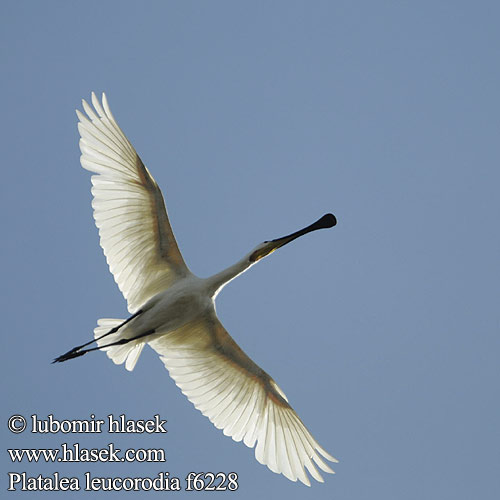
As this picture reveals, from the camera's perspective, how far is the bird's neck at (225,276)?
1242 cm

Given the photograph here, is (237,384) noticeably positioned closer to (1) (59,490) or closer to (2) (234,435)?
(2) (234,435)

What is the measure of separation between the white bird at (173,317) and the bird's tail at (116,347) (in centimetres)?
1

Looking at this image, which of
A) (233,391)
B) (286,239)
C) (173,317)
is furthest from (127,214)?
(233,391)

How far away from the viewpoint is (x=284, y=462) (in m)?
12.9

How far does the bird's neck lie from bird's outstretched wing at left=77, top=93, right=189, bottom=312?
614 millimetres

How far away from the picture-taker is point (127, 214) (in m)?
12.7

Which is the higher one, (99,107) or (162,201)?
(99,107)

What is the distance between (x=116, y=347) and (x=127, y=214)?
5.75 ft

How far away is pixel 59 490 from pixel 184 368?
230cm

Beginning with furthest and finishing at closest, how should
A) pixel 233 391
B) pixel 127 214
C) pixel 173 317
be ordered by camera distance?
pixel 233 391 → pixel 127 214 → pixel 173 317

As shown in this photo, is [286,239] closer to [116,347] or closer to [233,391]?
[233,391]

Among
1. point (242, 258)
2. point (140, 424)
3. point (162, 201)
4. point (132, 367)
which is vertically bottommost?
point (140, 424)

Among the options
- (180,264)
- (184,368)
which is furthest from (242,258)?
(184,368)

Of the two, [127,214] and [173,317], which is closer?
[173,317]
